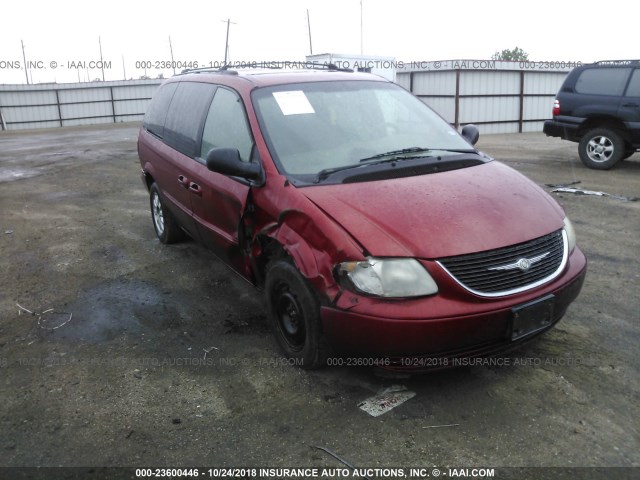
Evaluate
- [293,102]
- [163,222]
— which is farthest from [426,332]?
[163,222]

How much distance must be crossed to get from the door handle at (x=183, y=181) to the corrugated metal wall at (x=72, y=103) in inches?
1321

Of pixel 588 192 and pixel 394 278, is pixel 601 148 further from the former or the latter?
pixel 394 278

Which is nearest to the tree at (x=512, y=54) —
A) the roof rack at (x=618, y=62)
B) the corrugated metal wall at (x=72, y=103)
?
the corrugated metal wall at (x=72, y=103)

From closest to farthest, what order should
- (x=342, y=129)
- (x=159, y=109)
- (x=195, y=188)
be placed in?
(x=342, y=129) → (x=195, y=188) → (x=159, y=109)

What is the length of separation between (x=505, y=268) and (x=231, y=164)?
5.67 feet

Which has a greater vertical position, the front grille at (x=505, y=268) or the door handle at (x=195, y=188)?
the door handle at (x=195, y=188)

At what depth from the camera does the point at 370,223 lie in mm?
2895

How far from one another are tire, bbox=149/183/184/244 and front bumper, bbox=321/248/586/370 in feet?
10.7

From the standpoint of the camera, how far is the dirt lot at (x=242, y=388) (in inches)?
104

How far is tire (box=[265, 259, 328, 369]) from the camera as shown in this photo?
3.03 m

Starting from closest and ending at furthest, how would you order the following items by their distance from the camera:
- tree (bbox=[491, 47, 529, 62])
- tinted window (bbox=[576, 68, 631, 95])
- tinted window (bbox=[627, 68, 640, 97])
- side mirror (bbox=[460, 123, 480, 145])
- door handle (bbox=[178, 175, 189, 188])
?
side mirror (bbox=[460, 123, 480, 145]), door handle (bbox=[178, 175, 189, 188]), tinted window (bbox=[627, 68, 640, 97]), tinted window (bbox=[576, 68, 631, 95]), tree (bbox=[491, 47, 529, 62])

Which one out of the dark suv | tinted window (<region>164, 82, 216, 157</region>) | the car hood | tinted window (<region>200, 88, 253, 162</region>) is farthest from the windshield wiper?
the dark suv

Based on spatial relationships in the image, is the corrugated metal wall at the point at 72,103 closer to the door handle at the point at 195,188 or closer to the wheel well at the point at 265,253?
the door handle at the point at 195,188

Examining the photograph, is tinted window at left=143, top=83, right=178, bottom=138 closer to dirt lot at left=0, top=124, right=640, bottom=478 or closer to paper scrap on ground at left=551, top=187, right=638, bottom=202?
dirt lot at left=0, top=124, right=640, bottom=478
